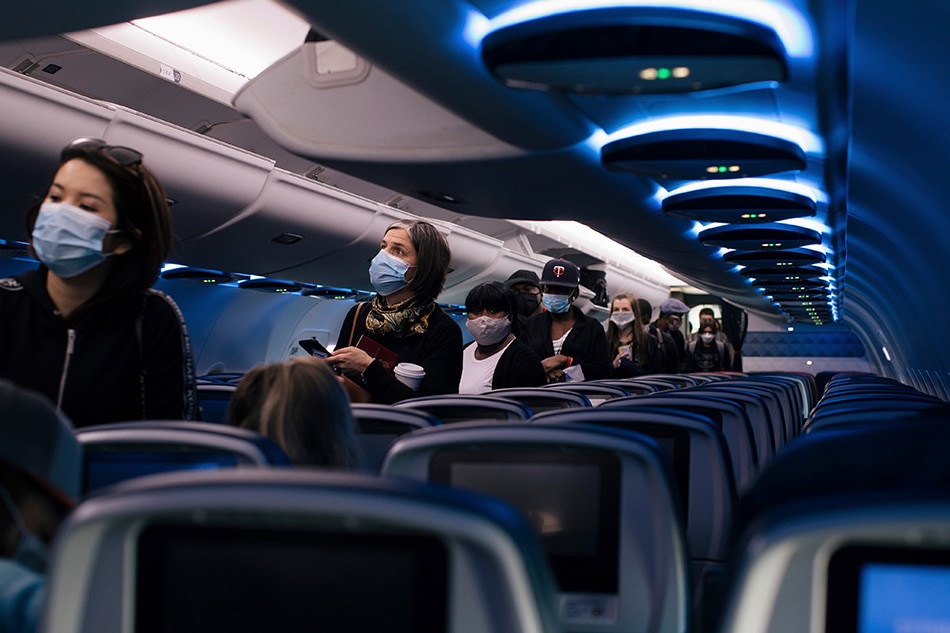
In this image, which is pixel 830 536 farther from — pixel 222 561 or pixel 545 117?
pixel 545 117

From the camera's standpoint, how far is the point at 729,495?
368cm

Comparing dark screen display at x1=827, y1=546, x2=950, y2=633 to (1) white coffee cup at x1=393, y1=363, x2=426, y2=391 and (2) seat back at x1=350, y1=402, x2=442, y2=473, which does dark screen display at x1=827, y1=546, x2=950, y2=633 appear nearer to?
(2) seat back at x1=350, y1=402, x2=442, y2=473

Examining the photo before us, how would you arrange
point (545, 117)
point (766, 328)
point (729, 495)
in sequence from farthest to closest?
1. point (766, 328)
2. point (545, 117)
3. point (729, 495)

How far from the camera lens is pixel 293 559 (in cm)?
143

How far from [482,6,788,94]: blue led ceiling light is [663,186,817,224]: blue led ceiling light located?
4642 millimetres

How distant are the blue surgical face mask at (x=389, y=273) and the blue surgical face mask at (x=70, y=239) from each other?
2.55 meters

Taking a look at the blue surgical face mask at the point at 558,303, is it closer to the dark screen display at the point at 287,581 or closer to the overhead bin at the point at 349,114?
the overhead bin at the point at 349,114

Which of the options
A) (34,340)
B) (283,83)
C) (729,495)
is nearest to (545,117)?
(283,83)

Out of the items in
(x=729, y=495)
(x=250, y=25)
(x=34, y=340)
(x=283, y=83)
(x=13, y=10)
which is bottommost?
(x=729, y=495)

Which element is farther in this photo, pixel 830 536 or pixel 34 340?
pixel 34 340

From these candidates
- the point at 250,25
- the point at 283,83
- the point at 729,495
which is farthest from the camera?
the point at 250,25

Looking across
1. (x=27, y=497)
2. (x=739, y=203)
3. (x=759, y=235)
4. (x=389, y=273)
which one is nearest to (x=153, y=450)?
(x=27, y=497)

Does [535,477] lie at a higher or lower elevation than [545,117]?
lower

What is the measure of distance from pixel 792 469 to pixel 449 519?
550 millimetres
